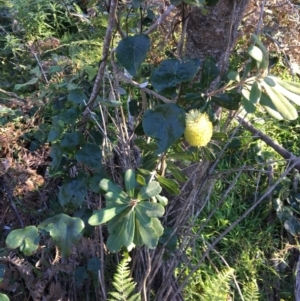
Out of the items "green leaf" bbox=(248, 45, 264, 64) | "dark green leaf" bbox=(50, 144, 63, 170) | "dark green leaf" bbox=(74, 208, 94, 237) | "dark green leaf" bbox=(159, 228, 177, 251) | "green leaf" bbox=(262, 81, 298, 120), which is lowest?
"dark green leaf" bbox=(159, 228, 177, 251)

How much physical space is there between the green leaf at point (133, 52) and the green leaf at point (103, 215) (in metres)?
0.31

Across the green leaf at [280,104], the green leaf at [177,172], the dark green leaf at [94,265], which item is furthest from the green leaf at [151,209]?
the dark green leaf at [94,265]

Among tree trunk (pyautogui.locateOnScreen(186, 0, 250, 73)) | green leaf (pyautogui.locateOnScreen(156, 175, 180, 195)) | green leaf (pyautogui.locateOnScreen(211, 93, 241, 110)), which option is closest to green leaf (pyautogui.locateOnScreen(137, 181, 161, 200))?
green leaf (pyautogui.locateOnScreen(156, 175, 180, 195))

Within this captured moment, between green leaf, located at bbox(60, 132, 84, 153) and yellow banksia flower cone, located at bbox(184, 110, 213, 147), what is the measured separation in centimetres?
33

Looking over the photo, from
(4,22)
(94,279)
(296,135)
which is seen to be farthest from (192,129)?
(4,22)

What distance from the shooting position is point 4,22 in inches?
123

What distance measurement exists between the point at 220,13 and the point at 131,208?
28.2 inches

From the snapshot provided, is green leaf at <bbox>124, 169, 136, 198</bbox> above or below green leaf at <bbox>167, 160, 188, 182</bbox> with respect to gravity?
above

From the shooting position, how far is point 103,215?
3.34ft

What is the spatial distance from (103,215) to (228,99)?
1.36 feet

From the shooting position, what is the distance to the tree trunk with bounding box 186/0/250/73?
1.41 meters

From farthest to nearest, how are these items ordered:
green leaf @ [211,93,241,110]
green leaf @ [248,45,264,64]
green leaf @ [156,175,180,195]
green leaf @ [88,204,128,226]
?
green leaf @ [156,175,180,195] < green leaf @ [211,93,241,110] < green leaf @ [88,204,128,226] < green leaf @ [248,45,264,64]

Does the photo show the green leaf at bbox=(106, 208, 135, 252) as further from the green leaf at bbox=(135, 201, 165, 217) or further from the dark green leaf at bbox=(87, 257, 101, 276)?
the dark green leaf at bbox=(87, 257, 101, 276)

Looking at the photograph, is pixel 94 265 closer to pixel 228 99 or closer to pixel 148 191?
pixel 148 191
